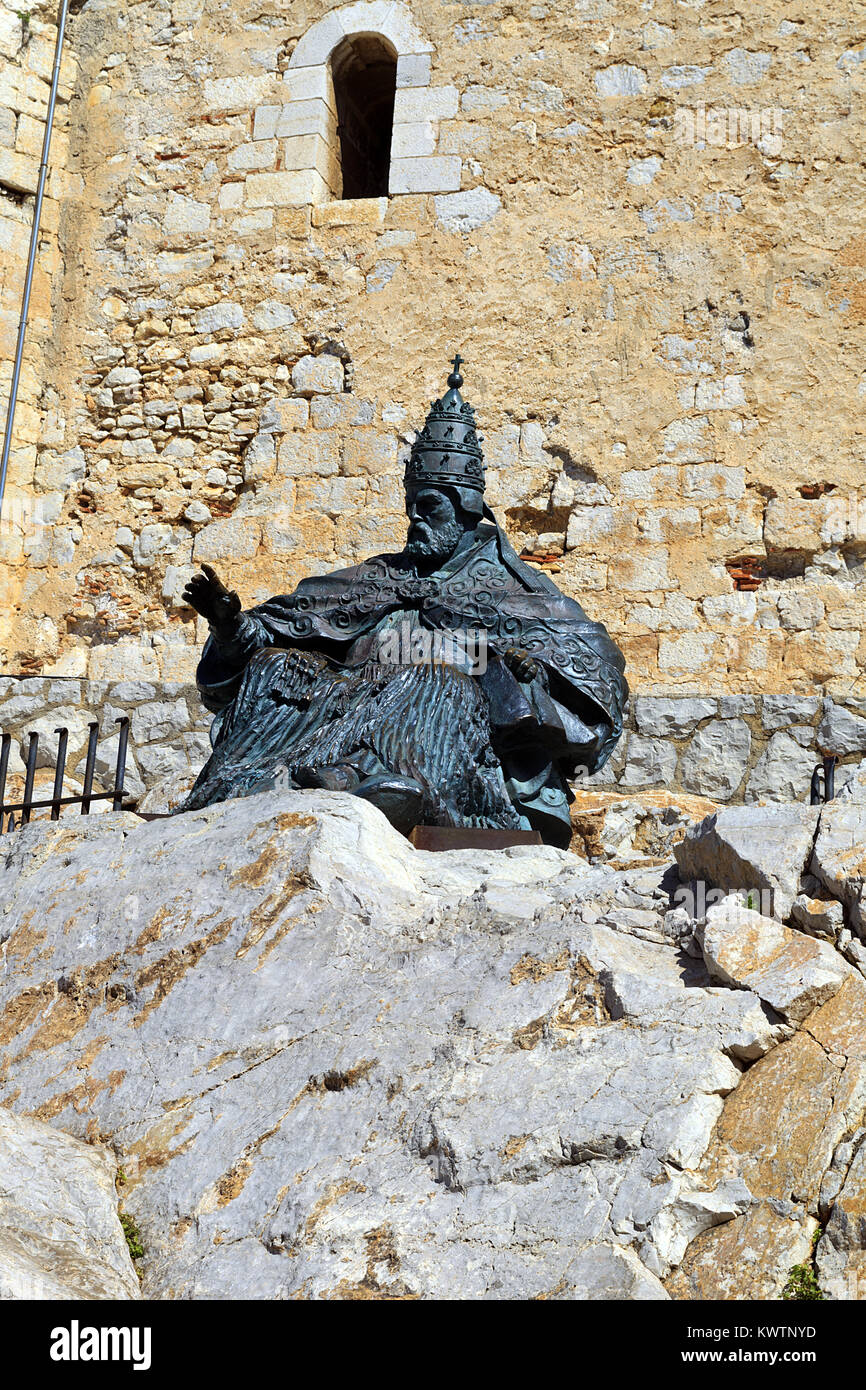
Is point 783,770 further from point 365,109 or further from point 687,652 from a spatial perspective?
point 365,109

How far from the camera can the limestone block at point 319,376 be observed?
864cm

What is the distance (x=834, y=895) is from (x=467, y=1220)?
1102 mm

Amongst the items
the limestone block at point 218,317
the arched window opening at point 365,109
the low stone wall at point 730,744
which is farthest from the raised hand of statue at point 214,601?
the arched window opening at point 365,109

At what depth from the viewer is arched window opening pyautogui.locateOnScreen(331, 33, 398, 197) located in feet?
30.0

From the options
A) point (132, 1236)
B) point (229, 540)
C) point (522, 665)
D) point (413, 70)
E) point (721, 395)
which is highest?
point (413, 70)

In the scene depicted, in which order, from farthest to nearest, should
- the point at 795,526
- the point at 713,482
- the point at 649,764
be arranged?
the point at 713,482 < the point at 795,526 < the point at 649,764

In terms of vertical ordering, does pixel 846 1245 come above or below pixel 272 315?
below

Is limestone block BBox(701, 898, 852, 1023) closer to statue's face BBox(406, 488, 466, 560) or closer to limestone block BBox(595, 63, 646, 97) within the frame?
statue's face BBox(406, 488, 466, 560)

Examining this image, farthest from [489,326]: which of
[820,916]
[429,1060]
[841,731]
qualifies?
[429,1060]

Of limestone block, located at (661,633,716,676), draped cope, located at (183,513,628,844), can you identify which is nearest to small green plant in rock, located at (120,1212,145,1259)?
draped cope, located at (183,513,628,844)

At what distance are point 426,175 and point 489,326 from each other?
36.2 inches

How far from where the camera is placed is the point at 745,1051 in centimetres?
316

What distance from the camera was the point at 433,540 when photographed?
Result: 5.87 m

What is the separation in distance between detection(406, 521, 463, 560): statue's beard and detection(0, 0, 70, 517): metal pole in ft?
11.5
